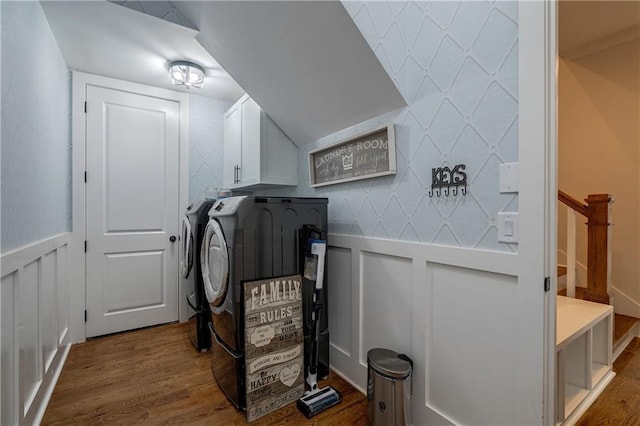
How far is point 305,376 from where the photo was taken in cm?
184

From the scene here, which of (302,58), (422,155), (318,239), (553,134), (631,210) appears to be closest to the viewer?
(553,134)

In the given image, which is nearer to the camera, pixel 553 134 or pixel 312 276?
pixel 553 134

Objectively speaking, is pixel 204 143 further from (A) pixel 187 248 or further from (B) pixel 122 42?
(A) pixel 187 248

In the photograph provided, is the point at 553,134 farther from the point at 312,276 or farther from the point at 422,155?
the point at 312,276

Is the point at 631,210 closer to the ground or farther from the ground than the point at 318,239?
farther from the ground

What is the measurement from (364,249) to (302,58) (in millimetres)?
1220

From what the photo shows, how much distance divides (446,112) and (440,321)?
992 mm

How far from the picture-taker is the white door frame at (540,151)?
3.30ft

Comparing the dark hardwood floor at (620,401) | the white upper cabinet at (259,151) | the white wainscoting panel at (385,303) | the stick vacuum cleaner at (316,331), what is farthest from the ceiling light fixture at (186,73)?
the dark hardwood floor at (620,401)

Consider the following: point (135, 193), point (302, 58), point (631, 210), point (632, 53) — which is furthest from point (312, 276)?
point (632, 53)

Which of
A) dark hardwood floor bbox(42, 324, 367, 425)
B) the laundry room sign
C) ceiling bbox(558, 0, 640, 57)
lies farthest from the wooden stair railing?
the laundry room sign

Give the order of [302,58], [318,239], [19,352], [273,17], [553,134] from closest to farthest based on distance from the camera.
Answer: [553,134], [19,352], [273,17], [302,58], [318,239]

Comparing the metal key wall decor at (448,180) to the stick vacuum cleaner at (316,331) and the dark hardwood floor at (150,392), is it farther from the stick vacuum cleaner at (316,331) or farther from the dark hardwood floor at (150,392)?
the dark hardwood floor at (150,392)

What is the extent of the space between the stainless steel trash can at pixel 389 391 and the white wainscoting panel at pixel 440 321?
11cm
